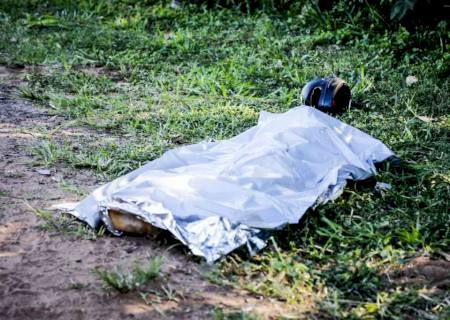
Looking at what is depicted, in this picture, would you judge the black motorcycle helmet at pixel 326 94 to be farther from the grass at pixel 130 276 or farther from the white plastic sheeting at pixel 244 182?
the grass at pixel 130 276

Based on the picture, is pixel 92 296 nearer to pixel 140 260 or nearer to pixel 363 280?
pixel 140 260

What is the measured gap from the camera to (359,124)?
14.4ft

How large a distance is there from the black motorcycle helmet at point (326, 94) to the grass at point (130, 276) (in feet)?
7.03

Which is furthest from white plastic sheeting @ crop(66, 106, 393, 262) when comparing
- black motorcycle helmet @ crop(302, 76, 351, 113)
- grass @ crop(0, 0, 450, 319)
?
black motorcycle helmet @ crop(302, 76, 351, 113)

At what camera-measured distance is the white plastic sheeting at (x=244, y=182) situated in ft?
9.42

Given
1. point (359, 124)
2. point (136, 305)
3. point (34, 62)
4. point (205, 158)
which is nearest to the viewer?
point (136, 305)

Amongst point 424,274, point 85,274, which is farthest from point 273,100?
point 85,274

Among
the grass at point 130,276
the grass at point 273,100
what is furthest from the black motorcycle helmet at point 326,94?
the grass at point 130,276

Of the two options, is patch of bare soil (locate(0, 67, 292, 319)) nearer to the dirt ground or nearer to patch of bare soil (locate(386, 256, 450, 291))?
the dirt ground

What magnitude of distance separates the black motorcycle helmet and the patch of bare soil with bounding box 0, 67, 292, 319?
64.9 inches

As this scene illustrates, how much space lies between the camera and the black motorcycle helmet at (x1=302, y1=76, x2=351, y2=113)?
451cm

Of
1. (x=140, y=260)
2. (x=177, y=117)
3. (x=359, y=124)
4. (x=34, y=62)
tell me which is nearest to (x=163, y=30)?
(x=34, y=62)

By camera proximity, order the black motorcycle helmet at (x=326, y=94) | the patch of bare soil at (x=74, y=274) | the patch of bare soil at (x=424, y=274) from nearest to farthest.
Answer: the patch of bare soil at (x=74, y=274)
the patch of bare soil at (x=424, y=274)
the black motorcycle helmet at (x=326, y=94)

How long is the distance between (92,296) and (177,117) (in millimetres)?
2107
